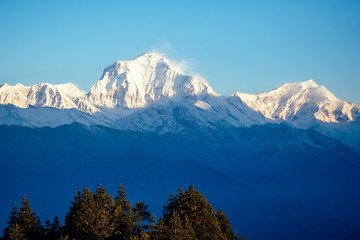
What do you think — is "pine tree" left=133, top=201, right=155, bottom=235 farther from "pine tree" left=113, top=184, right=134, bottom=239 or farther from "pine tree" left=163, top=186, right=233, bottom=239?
"pine tree" left=163, top=186, right=233, bottom=239

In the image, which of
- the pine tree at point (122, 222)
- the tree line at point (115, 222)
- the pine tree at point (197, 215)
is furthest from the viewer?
the pine tree at point (197, 215)

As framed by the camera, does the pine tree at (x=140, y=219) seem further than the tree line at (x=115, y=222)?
Yes

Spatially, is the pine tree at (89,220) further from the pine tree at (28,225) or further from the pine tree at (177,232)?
the pine tree at (177,232)

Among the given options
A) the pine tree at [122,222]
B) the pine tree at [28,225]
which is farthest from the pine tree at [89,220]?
the pine tree at [28,225]

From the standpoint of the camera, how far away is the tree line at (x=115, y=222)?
7512 cm

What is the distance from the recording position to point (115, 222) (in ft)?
276

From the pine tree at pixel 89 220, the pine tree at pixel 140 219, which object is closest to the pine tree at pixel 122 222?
the pine tree at pixel 140 219

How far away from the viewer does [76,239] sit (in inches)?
2985

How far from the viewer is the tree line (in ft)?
246

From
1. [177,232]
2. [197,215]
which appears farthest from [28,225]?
→ [197,215]

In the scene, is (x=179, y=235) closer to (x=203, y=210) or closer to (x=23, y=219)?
(x=203, y=210)

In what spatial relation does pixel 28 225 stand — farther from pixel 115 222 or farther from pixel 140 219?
pixel 140 219

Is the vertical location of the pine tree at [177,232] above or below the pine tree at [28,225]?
below

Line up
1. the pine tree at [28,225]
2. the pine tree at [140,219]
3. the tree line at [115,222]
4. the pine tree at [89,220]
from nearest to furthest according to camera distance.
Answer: the tree line at [115,222], the pine tree at [89,220], the pine tree at [28,225], the pine tree at [140,219]
